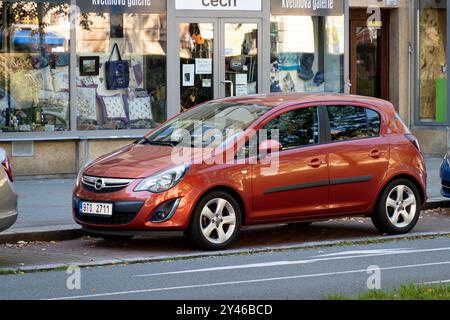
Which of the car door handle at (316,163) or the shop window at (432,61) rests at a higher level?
the shop window at (432,61)

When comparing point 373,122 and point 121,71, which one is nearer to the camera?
point 373,122

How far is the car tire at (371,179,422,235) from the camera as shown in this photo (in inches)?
533

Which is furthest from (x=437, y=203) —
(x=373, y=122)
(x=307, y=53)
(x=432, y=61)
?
(x=432, y=61)

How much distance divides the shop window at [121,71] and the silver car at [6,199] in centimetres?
759

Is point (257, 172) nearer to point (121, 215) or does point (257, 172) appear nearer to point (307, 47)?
point (121, 215)

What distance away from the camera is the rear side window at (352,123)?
13375 mm

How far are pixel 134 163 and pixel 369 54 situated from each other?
1154cm

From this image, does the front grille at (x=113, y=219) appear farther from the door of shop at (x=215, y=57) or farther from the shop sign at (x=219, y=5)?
the shop sign at (x=219, y=5)

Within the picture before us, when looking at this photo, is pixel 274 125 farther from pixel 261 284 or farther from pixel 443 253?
pixel 261 284

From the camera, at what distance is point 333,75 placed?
843 inches

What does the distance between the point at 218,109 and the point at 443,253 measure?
313cm

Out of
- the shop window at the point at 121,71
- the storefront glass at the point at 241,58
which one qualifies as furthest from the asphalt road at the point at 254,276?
the storefront glass at the point at 241,58

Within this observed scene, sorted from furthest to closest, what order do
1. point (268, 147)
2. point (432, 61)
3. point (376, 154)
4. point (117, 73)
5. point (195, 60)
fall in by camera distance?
point (432, 61), point (195, 60), point (117, 73), point (376, 154), point (268, 147)

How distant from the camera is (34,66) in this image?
727 inches
